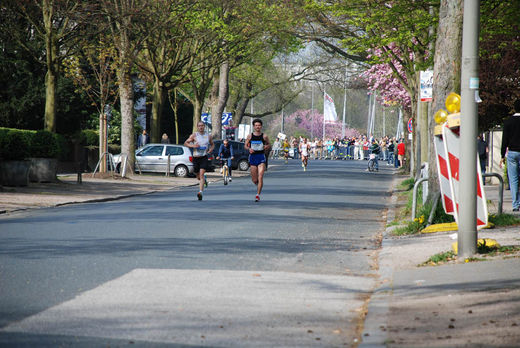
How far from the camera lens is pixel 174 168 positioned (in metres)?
38.1

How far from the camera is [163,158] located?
3803cm

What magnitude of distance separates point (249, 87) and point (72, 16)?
34183mm

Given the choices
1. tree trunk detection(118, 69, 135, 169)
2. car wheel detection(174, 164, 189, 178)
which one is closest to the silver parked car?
car wheel detection(174, 164, 189, 178)

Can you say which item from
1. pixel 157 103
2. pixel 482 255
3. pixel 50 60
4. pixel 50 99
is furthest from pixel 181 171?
pixel 482 255

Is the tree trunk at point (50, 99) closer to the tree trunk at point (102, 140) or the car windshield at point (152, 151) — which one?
the tree trunk at point (102, 140)

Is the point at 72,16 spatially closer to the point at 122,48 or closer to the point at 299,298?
the point at 122,48

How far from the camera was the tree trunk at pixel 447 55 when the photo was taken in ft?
45.1

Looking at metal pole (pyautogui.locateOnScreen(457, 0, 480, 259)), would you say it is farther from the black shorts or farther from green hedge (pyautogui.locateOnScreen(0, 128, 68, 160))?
green hedge (pyautogui.locateOnScreen(0, 128, 68, 160))

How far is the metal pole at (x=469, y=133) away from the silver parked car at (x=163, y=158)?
2854 centimetres

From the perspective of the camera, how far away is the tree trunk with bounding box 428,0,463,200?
13.7 m

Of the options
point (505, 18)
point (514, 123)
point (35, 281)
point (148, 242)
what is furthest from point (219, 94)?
point (35, 281)

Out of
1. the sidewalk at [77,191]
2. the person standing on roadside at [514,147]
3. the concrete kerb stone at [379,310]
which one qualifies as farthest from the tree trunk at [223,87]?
the concrete kerb stone at [379,310]

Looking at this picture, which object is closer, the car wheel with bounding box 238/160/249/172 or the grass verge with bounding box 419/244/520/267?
the grass verge with bounding box 419/244/520/267

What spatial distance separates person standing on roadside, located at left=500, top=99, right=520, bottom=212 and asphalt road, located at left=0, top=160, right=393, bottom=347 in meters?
2.59
